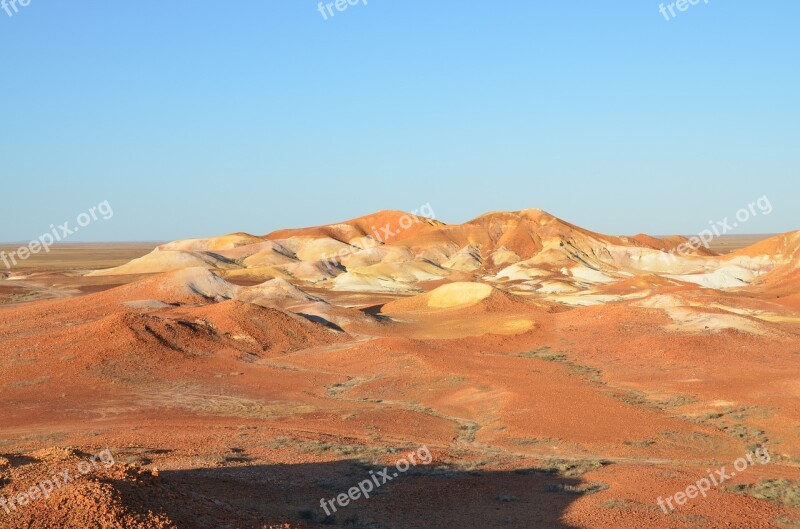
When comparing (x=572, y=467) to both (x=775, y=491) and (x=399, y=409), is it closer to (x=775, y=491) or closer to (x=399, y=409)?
(x=775, y=491)

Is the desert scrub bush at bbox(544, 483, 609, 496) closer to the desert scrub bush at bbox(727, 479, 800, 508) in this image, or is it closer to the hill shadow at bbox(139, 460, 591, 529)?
the hill shadow at bbox(139, 460, 591, 529)

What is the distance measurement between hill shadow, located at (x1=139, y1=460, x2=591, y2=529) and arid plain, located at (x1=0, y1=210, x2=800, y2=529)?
0.23 feet

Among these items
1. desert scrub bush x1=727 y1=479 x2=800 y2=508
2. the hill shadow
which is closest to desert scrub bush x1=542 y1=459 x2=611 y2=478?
the hill shadow

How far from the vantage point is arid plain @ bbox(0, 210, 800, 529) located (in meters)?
14.0

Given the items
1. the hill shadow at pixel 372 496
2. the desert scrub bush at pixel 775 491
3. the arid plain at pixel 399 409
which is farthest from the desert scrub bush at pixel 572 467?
the desert scrub bush at pixel 775 491

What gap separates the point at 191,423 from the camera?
2378cm

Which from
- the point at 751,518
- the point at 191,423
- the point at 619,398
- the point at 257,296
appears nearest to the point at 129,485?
the point at 751,518

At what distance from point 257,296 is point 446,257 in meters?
65.3

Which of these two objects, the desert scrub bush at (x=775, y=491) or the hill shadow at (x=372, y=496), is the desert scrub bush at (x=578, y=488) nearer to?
the hill shadow at (x=372, y=496)

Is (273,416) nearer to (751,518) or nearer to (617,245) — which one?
(751,518)

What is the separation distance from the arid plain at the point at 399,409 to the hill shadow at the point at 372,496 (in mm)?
70

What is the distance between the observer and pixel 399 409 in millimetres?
27328

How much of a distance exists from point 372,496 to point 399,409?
12.0 metres

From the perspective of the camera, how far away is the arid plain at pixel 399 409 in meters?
14.0
